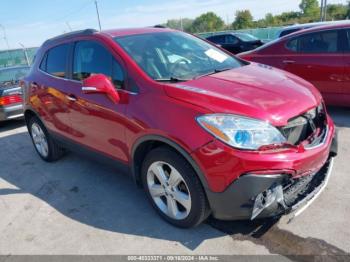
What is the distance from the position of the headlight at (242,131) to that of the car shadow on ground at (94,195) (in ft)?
2.96

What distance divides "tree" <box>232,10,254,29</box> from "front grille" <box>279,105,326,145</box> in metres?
61.1

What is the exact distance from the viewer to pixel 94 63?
3.60m

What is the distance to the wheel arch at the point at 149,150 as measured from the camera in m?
2.59

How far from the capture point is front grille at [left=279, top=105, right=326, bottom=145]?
260cm

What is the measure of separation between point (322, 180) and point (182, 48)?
1967mm

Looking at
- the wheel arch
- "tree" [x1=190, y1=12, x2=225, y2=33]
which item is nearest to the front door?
the wheel arch

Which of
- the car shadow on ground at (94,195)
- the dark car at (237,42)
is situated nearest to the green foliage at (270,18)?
the dark car at (237,42)

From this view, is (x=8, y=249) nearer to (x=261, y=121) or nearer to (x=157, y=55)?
(x=157, y=55)

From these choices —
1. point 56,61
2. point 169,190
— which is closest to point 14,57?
point 56,61

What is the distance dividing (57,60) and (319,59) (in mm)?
4107

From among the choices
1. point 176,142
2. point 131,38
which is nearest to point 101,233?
point 176,142

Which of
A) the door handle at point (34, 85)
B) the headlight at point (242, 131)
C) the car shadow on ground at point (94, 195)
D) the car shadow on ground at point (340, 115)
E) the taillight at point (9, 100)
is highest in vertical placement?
the door handle at point (34, 85)

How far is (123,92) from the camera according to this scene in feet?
10.3

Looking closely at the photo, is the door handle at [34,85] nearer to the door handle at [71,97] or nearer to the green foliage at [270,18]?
the door handle at [71,97]
